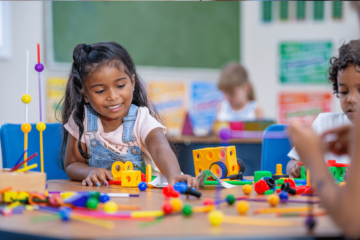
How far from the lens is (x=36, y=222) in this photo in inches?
24.1

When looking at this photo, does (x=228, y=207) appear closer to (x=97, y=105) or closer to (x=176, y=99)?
(x=97, y=105)

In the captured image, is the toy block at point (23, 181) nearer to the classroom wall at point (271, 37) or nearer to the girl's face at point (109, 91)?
the girl's face at point (109, 91)

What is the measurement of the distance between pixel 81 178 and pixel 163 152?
0.92ft

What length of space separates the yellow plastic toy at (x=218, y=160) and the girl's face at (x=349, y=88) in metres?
0.49

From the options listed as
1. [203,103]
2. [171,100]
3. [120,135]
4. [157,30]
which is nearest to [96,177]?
[120,135]

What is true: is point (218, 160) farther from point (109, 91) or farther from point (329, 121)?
point (329, 121)

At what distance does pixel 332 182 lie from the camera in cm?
60

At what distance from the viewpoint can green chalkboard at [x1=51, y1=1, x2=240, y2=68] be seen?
3029mm

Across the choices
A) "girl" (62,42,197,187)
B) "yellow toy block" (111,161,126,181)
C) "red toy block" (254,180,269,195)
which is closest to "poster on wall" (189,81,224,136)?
"girl" (62,42,197,187)

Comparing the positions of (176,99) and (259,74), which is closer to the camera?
(176,99)

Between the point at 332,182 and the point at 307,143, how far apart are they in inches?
2.8

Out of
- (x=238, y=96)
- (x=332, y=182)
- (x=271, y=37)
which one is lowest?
(x=332, y=182)

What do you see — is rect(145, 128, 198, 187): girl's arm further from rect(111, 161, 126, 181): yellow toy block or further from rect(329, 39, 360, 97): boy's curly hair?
rect(329, 39, 360, 97): boy's curly hair

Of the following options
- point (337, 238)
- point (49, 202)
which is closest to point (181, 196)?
point (49, 202)
